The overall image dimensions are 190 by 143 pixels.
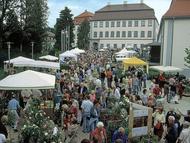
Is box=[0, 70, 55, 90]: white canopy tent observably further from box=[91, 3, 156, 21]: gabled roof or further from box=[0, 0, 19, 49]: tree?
box=[91, 3, 156, 21]: gabled roof

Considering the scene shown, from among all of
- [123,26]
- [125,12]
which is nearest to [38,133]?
[123,26]

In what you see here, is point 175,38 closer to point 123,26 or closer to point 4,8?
point 4,8

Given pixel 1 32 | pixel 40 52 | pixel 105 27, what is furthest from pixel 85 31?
pixel 1 32

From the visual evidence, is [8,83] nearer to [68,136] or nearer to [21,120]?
[21,120]

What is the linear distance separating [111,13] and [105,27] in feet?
14.3

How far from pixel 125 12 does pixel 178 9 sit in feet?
206

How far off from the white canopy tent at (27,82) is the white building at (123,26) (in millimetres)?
89506

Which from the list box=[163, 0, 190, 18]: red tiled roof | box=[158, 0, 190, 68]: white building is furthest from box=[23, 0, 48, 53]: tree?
box=[163, 0, 190, 18]: red tiled roof

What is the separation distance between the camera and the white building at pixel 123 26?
4038 inches

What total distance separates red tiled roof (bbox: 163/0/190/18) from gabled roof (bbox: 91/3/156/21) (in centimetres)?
5467

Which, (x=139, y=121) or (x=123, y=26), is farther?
(x=123, y=26)

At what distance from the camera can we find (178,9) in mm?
45312

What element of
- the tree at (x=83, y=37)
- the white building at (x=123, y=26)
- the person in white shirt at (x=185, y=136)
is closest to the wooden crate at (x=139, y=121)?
the person in white shirt at (x=185, y=136)

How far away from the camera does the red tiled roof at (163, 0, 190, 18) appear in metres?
43.8
